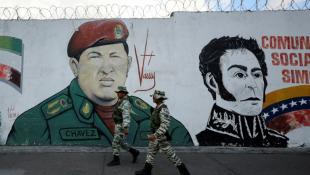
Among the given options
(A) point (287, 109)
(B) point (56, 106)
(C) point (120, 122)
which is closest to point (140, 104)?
(C) point (120, 122)

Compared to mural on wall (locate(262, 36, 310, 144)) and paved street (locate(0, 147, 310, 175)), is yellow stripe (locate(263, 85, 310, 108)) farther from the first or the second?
paved street (locate(0, 147, 310, 175))

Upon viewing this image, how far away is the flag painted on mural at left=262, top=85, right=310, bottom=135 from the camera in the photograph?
21.8ft

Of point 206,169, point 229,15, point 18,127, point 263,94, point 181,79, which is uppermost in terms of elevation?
point 229,15

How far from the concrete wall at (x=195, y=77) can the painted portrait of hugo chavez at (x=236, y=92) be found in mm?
26

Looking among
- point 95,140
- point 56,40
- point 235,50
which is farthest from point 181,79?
point 56,40

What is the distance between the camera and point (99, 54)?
6.62 metres

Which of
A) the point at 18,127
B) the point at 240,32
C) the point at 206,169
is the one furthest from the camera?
the point at 240,32

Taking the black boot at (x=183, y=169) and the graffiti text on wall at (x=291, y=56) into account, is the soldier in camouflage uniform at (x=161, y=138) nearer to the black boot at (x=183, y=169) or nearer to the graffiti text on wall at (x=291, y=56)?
the black boot at (x=183, y=169)

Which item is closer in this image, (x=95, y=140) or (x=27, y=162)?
(x=27, y=162)

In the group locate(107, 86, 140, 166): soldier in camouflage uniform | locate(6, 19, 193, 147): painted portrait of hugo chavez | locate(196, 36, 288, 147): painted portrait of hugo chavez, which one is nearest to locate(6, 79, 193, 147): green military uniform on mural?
locate(6, 19, 193, 147): painted portrait of hugo chavez

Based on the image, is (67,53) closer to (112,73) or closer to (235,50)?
(112,73)

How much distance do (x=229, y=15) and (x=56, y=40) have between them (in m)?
4.59

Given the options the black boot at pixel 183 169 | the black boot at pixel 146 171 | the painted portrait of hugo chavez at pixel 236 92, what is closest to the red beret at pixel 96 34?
the painted portrait of hugo chavez at pixel 236 92

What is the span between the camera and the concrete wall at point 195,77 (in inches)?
257
